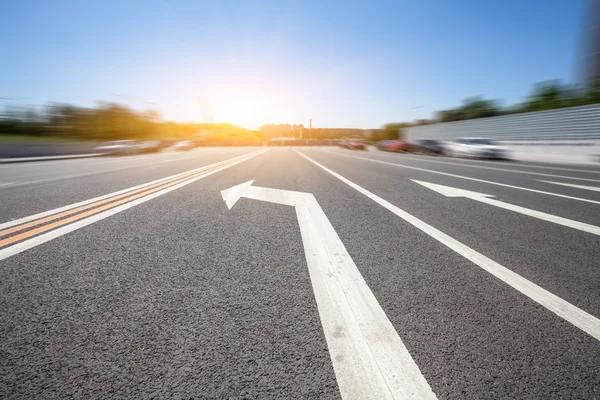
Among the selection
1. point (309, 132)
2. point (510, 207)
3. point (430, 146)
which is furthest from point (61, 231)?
point (309, 132)

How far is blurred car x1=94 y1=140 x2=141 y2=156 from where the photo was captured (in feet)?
77.7

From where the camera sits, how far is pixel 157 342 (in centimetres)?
155

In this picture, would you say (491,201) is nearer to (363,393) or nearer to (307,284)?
(307,284)

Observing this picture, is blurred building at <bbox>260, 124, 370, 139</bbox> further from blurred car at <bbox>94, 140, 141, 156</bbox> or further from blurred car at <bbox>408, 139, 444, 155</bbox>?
blurred car at <bbox>94, 140, 141, 156</bbox>

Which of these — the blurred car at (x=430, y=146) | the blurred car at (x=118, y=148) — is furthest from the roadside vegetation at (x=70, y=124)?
the blurred car at (x=430, y=146)

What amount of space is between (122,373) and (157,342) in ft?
0.72

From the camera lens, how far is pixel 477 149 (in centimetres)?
1908

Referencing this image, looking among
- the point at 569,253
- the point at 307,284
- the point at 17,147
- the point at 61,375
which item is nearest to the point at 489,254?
the point at 569,253

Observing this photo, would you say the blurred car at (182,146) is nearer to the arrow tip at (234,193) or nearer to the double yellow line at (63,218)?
the arrow tip at (234,193)

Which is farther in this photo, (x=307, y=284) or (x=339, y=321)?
(x=307, y=284)

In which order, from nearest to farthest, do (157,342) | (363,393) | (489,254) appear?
(363,393), (157,342), (489,254)

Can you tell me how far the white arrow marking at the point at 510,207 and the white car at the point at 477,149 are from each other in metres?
14.5

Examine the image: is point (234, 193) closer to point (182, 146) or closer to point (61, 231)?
point (61, 231)

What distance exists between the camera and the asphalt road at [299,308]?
4.25 ft
